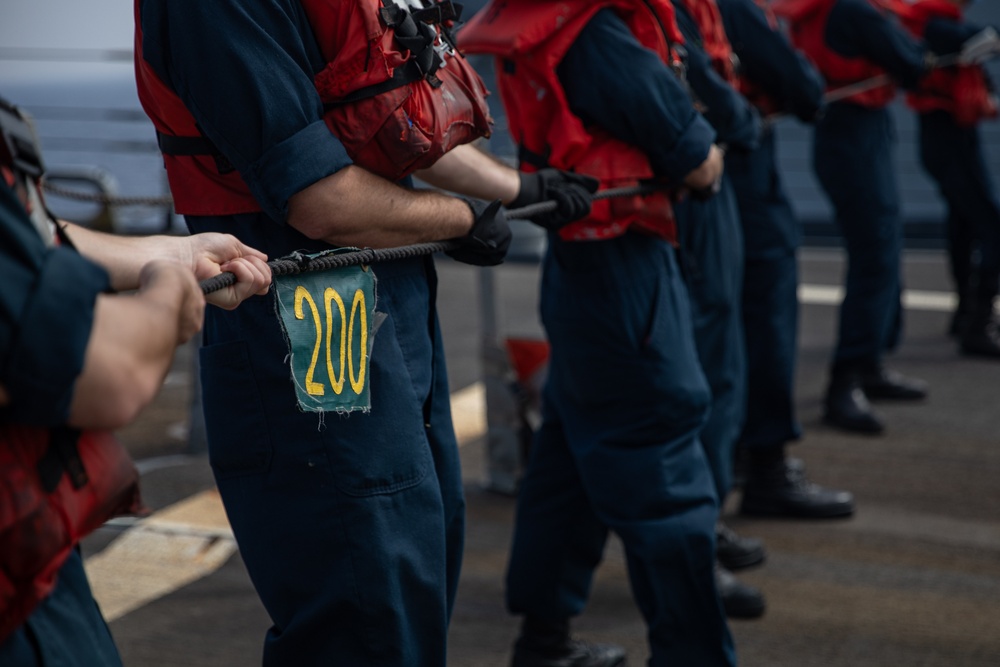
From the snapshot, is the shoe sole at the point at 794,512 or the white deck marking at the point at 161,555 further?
the shoe sole at the point at 794,512

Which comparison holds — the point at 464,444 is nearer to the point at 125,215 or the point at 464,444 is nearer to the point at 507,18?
the point at 507,18

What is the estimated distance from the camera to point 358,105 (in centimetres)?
181

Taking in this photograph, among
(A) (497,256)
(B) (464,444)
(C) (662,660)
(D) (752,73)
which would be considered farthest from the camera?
(B) (464,444)

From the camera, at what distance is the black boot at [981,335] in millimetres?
6055

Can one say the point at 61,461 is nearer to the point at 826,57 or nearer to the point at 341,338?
the point at 341,338

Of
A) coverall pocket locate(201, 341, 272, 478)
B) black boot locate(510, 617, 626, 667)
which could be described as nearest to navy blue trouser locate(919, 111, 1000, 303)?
black boot locate(510, 617, 626, 667)

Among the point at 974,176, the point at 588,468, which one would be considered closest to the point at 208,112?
the point at 588,468

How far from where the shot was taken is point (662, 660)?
8.45 feet

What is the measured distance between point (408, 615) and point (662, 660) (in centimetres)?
90

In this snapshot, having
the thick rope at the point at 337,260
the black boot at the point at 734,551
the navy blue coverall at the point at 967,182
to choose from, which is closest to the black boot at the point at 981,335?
the navy blue coverall at the point at 967,182

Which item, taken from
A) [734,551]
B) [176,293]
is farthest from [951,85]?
[176,293]

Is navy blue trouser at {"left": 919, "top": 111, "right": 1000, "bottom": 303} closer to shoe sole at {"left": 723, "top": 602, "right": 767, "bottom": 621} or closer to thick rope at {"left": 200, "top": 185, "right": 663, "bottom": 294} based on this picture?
shoe sole at {"left": 723, "top": 602, "right": 767, "bottom": 621}

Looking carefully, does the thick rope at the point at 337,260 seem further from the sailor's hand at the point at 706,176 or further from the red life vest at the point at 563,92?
the sailor's hand at the point at 706,176

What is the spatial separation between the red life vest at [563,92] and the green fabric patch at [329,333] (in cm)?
90
